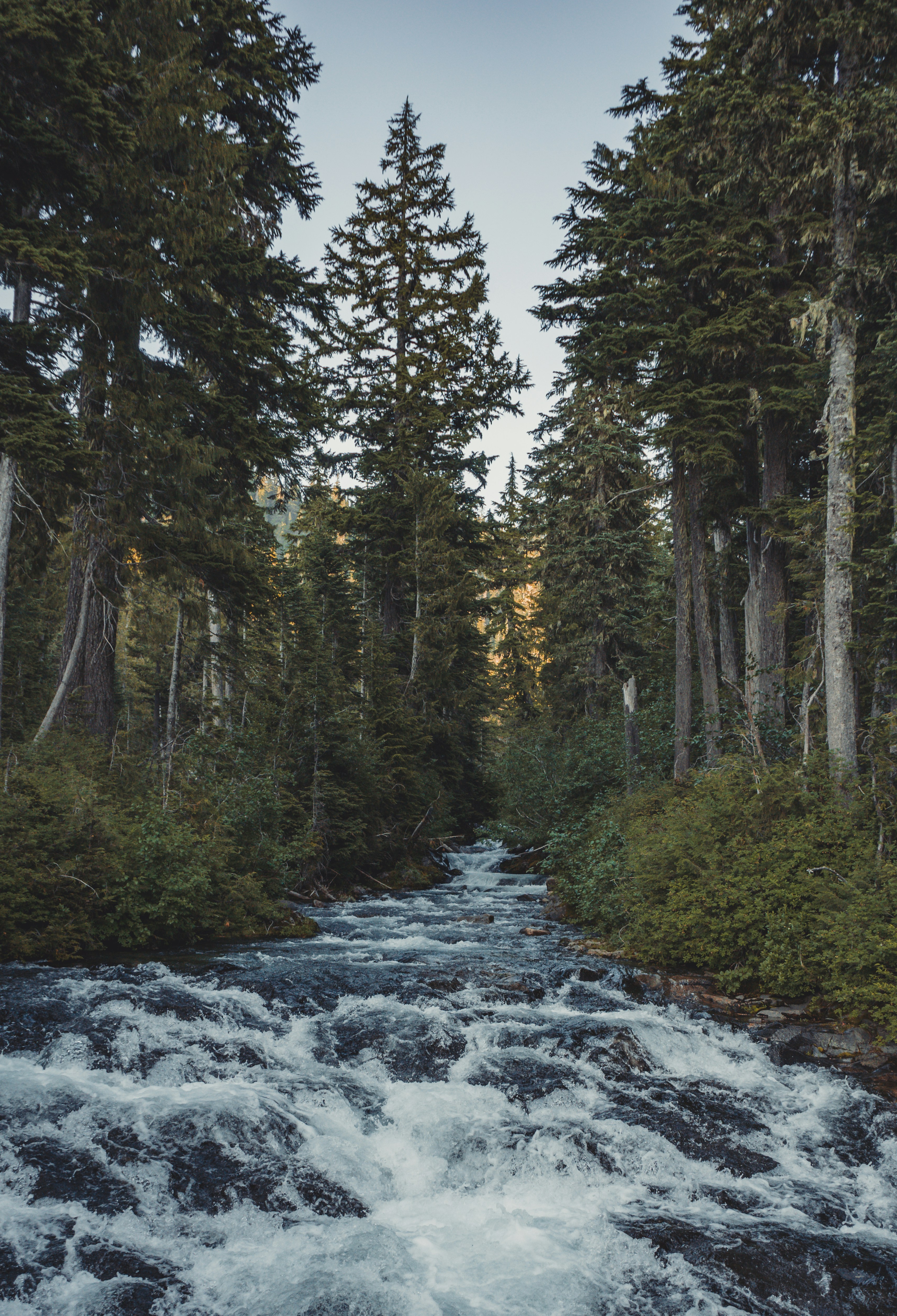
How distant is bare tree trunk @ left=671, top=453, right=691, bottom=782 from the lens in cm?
1614

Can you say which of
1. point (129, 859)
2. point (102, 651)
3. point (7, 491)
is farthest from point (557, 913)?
point (7, 491)

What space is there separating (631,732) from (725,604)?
4.25 meters

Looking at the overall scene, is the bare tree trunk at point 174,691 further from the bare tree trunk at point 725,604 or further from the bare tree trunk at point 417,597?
the bare tree trunk at point 725,604

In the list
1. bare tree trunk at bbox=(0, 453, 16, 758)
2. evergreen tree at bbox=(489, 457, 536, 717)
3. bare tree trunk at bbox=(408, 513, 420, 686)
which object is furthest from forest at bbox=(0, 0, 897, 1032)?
evergreen tree at bbox=(489, 457, 536, 717)

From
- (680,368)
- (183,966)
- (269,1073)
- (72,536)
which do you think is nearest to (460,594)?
(680,368)

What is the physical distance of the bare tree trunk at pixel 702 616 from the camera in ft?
50.9

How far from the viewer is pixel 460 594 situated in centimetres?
2647

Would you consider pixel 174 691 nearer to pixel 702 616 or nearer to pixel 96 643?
pixel 96 643

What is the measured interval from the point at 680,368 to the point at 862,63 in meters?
5.88

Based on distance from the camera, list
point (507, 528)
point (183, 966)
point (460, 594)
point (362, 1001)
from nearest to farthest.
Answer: point (362, 1001) < point (183, 966) < point (460, 594) < point (507, 528)

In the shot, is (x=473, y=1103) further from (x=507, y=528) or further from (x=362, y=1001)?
(x=507, y=528)

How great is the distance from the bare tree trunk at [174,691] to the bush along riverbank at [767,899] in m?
7.99

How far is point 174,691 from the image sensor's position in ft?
55.1

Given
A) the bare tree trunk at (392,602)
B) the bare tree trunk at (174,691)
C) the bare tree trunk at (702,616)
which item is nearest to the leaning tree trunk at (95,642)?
the bare tree trunk at (174,691)
